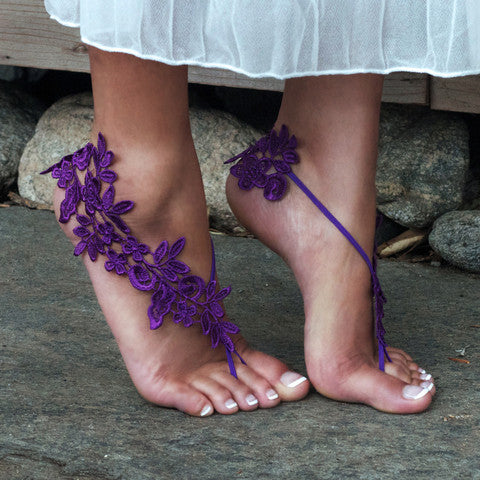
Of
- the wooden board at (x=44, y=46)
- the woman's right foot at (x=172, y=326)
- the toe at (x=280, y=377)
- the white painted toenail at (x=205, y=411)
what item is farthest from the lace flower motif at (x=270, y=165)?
the wooden board at (x=44, y=46)

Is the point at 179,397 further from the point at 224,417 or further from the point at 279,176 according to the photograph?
the point at 279,176

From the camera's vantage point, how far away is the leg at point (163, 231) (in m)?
1.19

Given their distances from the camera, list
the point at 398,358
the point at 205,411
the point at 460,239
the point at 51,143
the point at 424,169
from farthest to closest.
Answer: the point at 51,143 → the point at 424,169 → the point at 460,239 → the point at 398,358 → the point at 205,411

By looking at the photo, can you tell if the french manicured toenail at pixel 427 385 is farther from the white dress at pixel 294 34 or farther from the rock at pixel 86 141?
the rock at pixel 86 141

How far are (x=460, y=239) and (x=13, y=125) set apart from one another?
1551 mm

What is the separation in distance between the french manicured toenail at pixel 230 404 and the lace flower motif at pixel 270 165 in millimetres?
372

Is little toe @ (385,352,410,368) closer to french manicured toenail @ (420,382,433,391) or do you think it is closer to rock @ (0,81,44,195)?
french manicured toenail @ (420,382,433,391)

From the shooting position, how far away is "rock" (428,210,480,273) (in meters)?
1.97

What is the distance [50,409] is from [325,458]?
0.45 meters

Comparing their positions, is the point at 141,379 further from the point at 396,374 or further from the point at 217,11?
the point at 217,11

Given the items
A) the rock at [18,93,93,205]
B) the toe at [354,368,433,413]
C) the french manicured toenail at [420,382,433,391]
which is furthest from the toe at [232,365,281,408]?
the rock at [18,93,93,205]

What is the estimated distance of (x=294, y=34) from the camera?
1.03 m

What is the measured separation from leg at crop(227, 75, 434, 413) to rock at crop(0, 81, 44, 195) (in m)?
1.46

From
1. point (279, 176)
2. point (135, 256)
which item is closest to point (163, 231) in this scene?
point (135, 256)
